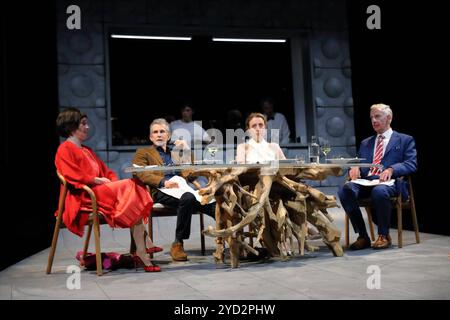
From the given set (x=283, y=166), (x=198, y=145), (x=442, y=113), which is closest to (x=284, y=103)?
(x=198, y=145)

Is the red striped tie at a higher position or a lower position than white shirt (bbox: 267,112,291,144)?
lower

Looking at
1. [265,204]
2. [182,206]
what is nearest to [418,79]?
[265,204]

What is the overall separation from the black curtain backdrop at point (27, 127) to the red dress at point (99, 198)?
58 cm

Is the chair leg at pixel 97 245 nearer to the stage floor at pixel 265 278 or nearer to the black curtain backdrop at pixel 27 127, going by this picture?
the stage floor at pixel 265 278

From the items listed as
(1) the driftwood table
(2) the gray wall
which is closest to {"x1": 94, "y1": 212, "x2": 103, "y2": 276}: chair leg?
(1) the driftwood table

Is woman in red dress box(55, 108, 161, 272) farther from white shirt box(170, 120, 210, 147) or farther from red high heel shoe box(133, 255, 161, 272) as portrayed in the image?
white shirt box(170, 120, 210, 147)

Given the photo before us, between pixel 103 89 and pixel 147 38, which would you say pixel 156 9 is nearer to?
pixel 147 38

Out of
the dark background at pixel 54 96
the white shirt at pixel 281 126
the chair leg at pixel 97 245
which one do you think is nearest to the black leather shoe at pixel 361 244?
the dark background at pixel 54 96

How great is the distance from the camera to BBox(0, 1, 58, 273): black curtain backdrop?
14.6 feet

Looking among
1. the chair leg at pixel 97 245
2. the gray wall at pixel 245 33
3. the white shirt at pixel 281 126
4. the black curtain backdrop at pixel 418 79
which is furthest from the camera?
the white shirt at pixel 281 126

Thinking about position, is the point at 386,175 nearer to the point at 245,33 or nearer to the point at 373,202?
the point at 373,202

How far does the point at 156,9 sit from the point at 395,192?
17.1 feet

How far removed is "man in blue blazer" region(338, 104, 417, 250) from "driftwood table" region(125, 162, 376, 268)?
0.39 m

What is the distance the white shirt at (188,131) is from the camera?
338 inches
